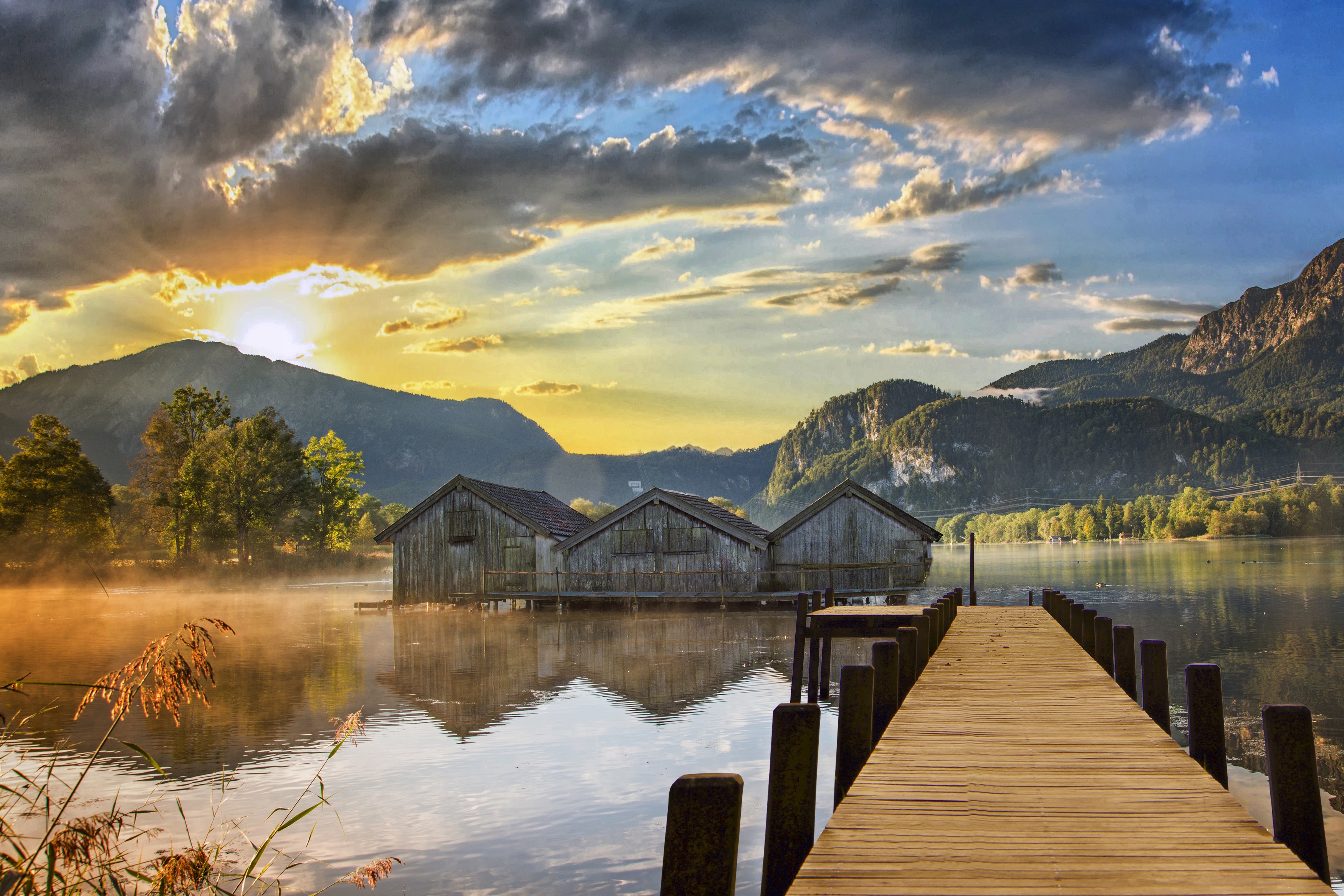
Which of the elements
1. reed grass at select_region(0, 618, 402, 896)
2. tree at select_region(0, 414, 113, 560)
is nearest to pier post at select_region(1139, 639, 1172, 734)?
reed grass at select_region(0, 618, 402, 896)

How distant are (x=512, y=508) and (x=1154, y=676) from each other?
1550 inches

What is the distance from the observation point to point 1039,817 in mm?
5309

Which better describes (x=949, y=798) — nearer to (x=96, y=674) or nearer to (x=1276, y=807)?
(x=1276, y=807)

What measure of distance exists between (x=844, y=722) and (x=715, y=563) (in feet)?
124

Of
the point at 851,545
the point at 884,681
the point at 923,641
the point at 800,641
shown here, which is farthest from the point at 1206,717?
the point at 851,545

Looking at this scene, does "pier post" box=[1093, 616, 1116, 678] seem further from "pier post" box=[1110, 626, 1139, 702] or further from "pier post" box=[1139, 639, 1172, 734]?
"pier post" box=[1139, 639, 1172, 734]

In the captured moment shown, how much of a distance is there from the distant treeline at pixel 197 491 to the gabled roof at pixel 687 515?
3482 centimetres

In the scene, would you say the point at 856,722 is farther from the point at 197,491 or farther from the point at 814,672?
the point at 197,491

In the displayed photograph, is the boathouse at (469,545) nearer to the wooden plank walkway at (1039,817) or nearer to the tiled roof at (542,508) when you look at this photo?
the tiled roof at (542,508)

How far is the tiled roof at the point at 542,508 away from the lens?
47156mm

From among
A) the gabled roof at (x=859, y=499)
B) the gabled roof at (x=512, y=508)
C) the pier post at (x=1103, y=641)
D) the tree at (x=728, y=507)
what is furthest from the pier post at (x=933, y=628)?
the tree at (x=728, y=507)

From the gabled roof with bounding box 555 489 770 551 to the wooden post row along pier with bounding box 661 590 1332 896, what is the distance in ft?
112

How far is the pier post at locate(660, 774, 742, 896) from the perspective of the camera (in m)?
2.98

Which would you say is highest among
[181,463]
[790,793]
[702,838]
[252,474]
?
[181,463]
